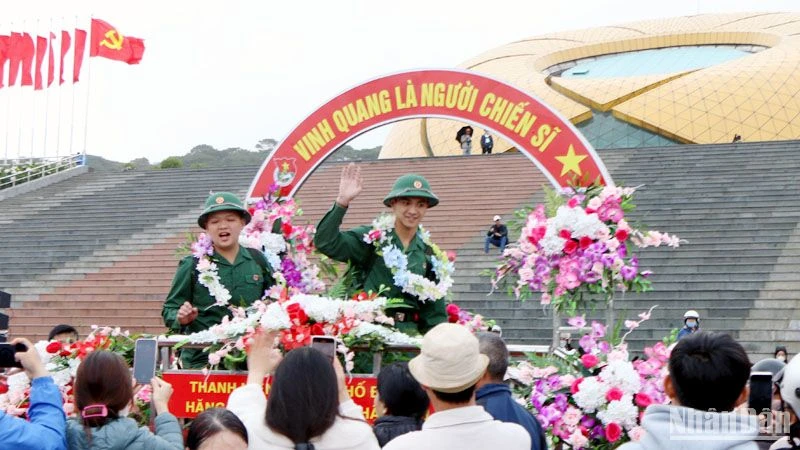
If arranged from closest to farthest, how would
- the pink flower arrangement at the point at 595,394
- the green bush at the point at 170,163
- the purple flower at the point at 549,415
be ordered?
1. the pink flower arrangement at the point at 595,394
2. the purple flower at the point at 549,415
3. the green bush at the point at 170,163

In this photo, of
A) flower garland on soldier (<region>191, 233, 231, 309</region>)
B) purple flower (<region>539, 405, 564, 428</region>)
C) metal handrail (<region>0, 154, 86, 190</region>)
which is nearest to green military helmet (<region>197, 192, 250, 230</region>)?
flower garland on soldier (<region>191, 233, 231, 309</region>)

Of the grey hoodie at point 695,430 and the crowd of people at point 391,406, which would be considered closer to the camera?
the grey hoodie at point 695,430

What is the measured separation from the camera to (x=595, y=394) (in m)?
4.99

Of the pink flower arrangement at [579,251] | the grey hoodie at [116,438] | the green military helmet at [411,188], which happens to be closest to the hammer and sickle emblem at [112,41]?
the green military helmet at [411,188]

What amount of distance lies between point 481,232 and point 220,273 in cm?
1301

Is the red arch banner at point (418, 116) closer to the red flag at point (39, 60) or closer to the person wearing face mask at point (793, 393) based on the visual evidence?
the person wearing face mask at point (793, 393)

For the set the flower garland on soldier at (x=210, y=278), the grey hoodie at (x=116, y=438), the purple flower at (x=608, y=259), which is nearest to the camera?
the grey hoodie at (x=116, y=438)

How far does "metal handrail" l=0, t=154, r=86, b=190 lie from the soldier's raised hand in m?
21.9

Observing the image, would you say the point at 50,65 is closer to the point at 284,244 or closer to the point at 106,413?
the point at 284,244

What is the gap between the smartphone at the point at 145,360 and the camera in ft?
14.9

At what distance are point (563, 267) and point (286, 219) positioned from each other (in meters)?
2.15

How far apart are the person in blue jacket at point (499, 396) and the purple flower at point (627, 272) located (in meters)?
2.01

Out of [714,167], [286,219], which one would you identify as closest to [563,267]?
[286,219]

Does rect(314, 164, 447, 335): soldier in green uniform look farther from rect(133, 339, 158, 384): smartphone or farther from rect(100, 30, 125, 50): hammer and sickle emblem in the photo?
rect(100, 30, 125, 50): hammer and sickle emblem
